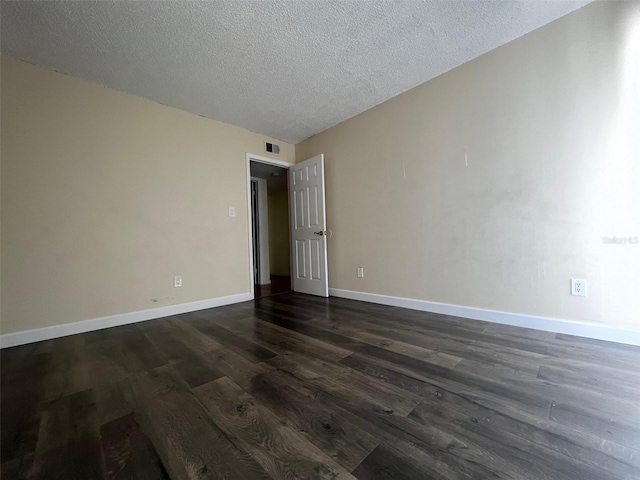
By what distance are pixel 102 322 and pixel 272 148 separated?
303 cm

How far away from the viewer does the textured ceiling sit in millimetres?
1716

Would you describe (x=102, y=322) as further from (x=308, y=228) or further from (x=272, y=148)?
(x=272, y=148)

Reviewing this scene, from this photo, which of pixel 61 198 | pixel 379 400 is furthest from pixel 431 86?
pixel 61 198

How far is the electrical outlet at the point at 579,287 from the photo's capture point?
186 cm

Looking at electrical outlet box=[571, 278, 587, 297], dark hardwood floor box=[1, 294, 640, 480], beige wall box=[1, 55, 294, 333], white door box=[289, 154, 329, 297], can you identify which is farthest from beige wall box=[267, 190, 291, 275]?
electrical outlet box=[571, 278, 587, 297]

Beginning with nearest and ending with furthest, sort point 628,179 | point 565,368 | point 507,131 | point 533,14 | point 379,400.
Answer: point 379,400
point 565,368
point 628,179
point 533,14
point 507,131

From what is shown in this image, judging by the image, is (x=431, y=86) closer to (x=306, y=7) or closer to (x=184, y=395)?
(x=306, y=7)

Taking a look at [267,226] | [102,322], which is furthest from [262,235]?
[102,322]

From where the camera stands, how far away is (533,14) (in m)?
1.85

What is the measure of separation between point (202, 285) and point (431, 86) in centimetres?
347

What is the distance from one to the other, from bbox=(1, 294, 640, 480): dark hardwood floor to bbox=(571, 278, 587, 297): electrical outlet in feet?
1.13

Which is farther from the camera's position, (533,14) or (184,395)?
(533,14)

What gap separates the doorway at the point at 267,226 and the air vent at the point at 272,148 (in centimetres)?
16

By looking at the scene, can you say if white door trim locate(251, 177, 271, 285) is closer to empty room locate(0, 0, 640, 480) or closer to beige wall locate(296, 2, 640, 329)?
empty room locate(0, 0, 640, 480)
